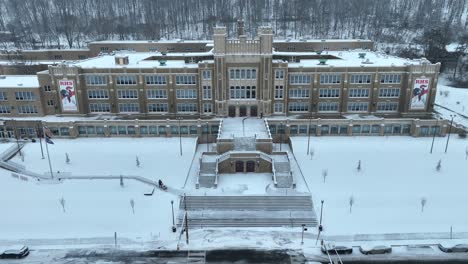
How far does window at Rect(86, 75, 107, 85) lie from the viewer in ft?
233

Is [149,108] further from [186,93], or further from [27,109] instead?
[27,109]

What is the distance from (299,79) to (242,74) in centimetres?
1076

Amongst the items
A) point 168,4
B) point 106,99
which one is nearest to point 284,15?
point 168,4

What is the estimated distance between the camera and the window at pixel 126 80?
71250mm

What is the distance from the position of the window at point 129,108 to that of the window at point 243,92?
18268mm

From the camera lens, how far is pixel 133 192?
51.1 m

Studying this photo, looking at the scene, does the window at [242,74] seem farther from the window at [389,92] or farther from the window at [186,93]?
the window at [389,92]

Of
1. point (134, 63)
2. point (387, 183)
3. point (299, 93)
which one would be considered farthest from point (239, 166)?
point (134, 63)

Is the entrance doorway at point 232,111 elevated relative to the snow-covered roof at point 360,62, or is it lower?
lower

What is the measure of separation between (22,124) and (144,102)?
70.5 ft

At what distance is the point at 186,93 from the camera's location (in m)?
72.4

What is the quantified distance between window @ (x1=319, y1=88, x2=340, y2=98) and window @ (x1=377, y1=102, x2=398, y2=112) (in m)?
8.40

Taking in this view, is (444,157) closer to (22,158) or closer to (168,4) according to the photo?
(22,158)

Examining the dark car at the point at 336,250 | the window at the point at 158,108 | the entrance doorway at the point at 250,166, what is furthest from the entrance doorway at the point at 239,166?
the window at the point at 158,108
